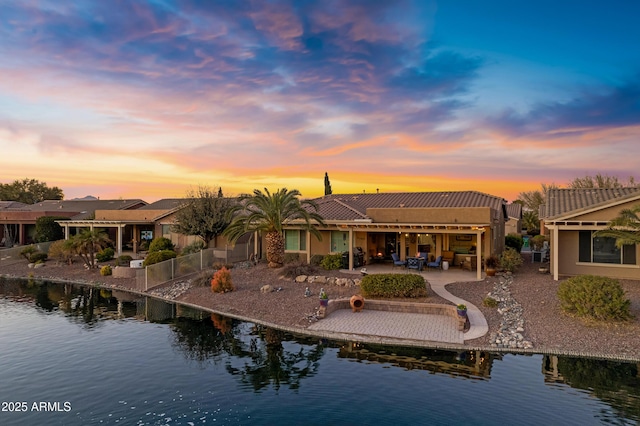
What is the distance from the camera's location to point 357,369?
1148 cm

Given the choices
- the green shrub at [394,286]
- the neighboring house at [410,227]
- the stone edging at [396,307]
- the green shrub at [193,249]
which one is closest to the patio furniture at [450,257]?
the neighboring house at [410,227]

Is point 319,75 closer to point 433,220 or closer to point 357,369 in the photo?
point 433,220

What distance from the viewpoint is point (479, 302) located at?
17.5 m

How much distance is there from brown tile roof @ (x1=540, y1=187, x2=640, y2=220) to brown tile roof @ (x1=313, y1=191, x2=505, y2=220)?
3.74 m

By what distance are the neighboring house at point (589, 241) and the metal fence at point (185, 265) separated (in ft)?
64.3

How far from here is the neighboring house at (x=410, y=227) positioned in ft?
76.6

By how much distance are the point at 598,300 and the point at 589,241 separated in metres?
7.95

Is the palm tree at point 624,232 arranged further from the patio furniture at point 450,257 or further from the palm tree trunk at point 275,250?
the palm tree trunk at point 275,250

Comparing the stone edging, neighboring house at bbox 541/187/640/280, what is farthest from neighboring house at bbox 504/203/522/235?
the stone edging

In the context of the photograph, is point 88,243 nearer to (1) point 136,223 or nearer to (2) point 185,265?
(1) point 136,223

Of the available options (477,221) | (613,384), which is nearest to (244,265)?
(477,221)

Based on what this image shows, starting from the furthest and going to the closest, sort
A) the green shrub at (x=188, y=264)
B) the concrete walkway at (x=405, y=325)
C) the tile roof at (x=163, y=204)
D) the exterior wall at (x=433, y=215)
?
the tile roof at (x=163, y=204) < the green shrub at (x=188, y=264) < the exterior wall at (x=433, y=215) < the concrete walkway at (x=405, y=325)

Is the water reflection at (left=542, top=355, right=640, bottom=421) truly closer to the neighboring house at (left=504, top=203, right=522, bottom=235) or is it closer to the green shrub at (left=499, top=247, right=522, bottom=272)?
the green shrub at (left=499, top=247, right=522, bottom=272)

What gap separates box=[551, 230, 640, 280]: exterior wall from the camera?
65.2ft
